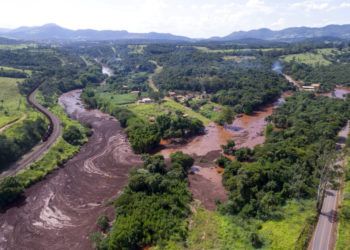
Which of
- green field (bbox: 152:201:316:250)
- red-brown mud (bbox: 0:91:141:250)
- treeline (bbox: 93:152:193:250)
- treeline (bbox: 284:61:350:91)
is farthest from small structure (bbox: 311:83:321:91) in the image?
green field (bbox: 152:201:316:250)

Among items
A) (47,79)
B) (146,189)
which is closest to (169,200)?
(146,189)

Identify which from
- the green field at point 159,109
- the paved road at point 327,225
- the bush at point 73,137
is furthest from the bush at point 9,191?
the green field at point 159,109

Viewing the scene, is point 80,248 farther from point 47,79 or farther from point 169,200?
point 47,79

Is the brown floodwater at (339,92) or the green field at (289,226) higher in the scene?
the brown floodwater at (339,92)

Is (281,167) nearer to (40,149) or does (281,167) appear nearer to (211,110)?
(211,110)

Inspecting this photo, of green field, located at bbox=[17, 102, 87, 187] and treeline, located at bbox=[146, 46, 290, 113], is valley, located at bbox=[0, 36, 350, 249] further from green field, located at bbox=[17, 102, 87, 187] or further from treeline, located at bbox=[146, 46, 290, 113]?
treeline, located at bbox=[146, 46, 290, 113]

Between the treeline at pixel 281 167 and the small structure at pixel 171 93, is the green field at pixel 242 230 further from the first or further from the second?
the small structure at pixel 171 93
